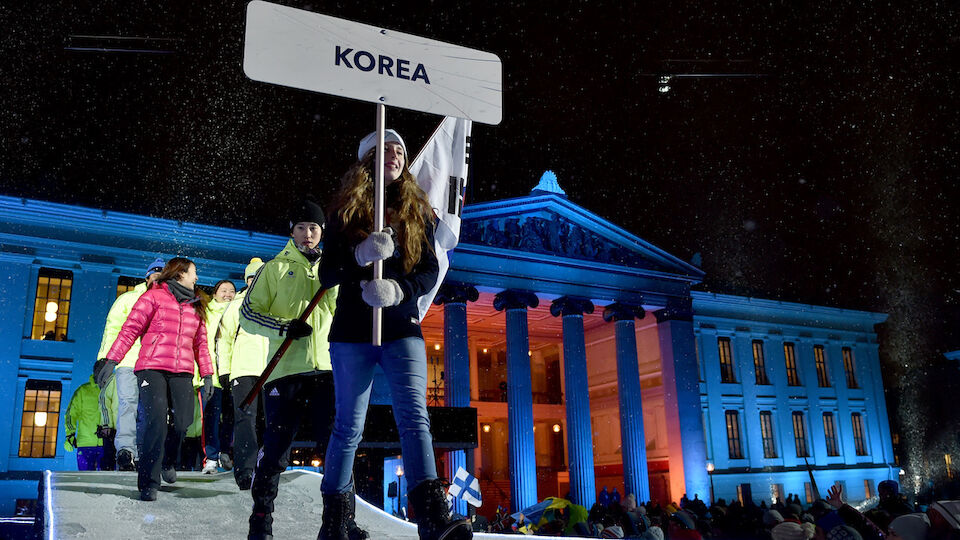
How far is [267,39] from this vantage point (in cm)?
429

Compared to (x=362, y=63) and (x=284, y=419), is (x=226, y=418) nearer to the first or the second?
(x=284, y=419)

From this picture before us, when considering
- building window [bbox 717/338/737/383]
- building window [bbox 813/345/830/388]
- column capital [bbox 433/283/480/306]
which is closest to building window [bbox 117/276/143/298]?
column capital [bbox 433/283/480/306]

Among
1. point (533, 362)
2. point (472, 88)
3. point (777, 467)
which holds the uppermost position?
point (533, 362)

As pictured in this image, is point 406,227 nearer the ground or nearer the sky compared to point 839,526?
nearer the sky

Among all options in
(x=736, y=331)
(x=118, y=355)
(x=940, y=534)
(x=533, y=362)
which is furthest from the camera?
(x=533, y=362)

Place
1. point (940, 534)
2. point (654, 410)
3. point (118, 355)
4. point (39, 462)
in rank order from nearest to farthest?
point (940, 534) < point (118, 355) < point (39, 462) < point (654, 410)

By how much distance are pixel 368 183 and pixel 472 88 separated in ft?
3.50

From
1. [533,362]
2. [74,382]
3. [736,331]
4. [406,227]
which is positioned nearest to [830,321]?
[736,331]

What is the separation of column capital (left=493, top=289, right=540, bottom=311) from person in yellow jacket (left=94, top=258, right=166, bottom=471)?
21441 millimetres

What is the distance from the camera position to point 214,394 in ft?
32.4

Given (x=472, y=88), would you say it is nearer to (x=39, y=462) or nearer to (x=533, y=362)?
(x=39, y=462)

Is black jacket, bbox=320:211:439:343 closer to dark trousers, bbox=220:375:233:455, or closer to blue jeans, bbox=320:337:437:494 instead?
blue jeans, bbox=320:337:437:494

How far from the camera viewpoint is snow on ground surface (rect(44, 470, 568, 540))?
4.95 m

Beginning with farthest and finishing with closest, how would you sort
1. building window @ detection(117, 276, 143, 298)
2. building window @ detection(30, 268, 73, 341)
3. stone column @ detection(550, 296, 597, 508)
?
stone column @ detection(550, 296, 597, 508)
building window @ detection(117, 276, 143, 298)
building window @ detection(30, 268, 73, 341)
